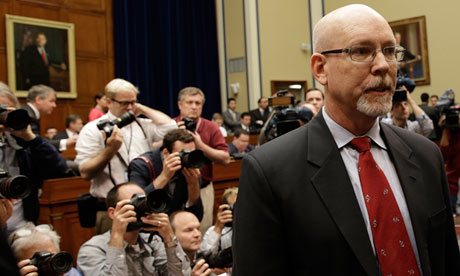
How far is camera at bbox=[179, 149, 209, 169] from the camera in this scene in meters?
2.89

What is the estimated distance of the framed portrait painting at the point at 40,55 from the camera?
8586mm

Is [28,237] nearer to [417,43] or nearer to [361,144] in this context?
[361,144]

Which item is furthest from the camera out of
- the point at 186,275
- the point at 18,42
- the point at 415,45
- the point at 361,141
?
the point at 415,45

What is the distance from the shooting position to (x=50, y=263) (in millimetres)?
1911

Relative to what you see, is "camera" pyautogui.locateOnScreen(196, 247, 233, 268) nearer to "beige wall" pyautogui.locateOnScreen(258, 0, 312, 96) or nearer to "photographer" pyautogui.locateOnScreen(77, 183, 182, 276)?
"photographer" pyautogui.locateOnScreen(77, 183, 182, 276)

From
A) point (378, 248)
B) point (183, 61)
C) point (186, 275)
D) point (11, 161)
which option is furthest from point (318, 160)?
point (183, 61)

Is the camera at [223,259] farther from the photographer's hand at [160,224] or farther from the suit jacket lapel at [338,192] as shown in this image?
the suit jacket lapel at [338,192]

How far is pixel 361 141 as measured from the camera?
126 cm

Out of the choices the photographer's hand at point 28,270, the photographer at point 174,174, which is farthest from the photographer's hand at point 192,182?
the photographer's hand at point 28,270

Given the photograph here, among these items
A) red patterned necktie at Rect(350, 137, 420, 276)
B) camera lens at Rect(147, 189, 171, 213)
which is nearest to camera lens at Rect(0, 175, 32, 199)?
camera lens at Rect(147, 189, 171, 213)

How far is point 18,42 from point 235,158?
4.96 meters

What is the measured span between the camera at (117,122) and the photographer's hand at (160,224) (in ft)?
2.35

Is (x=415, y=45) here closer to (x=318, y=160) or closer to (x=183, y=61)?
(x=183, y=61)

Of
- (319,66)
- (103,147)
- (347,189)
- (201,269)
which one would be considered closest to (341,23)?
(319,66)
